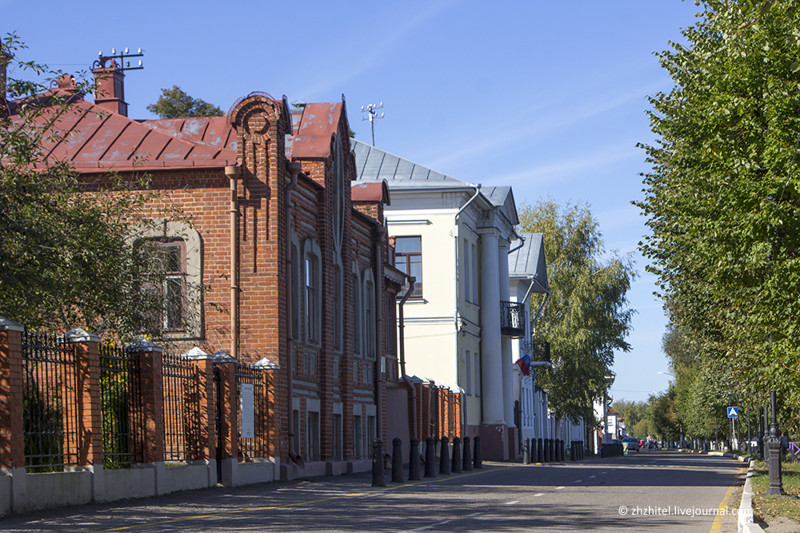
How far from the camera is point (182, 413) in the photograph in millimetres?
19781

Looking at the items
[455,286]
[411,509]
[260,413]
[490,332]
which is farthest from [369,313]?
[411,509]

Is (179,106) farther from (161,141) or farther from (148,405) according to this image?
(148,405)

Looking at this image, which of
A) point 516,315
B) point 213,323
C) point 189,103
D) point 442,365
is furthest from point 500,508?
point 189,103

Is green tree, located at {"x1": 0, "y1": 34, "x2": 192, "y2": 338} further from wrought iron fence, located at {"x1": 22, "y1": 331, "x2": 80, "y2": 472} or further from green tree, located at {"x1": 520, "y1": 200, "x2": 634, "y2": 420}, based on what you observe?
green tree, located at {"x1": 520, "y1": 200, "x2": 634, "y2": 420}

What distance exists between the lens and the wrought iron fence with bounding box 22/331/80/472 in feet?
49.0

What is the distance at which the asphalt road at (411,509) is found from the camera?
12859mm

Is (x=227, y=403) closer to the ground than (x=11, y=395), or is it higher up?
closer to the ground

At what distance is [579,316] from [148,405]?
42882 millimetres

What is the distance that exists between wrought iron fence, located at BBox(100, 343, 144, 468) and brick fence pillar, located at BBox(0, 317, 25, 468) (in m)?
2.64

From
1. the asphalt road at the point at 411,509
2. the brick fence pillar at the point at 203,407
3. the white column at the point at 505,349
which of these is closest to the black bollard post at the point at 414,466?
the asphalt road at the point at 411,509

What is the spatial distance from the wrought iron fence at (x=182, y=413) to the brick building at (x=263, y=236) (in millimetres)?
2093

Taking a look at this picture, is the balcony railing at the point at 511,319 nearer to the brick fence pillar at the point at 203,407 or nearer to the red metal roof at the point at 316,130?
the red metal roof at the point at 316,130

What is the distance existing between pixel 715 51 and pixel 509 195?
29071mm

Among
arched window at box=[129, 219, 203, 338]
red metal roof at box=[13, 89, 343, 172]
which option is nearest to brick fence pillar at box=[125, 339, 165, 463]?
arched window at box=[129, 219, 203, 338]
